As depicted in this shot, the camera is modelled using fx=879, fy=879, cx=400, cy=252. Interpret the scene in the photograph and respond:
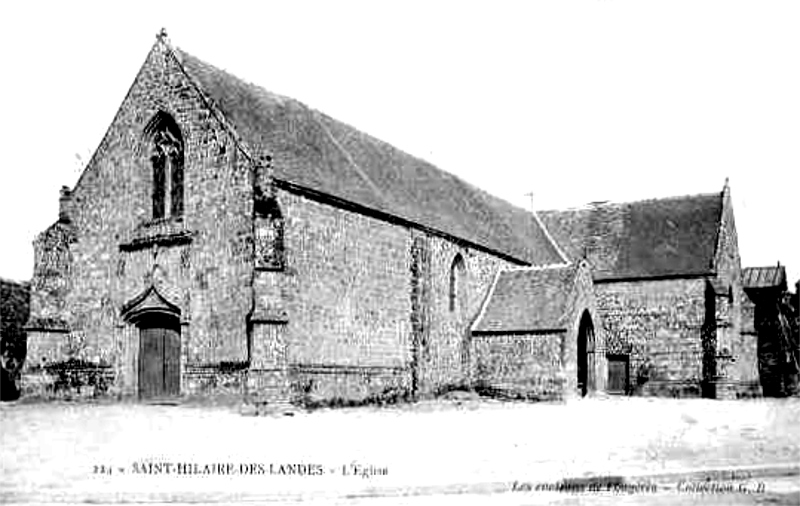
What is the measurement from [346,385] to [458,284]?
9585 mm

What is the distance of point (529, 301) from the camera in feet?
118

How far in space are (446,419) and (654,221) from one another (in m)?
26.6

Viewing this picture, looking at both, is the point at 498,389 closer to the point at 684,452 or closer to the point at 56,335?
the point at 56,335

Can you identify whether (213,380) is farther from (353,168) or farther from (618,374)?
(618,374)

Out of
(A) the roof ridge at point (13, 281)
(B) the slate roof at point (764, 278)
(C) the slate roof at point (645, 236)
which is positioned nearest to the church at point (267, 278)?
(C) the slate roof at point (645, 236)

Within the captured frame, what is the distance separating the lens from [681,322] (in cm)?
4122

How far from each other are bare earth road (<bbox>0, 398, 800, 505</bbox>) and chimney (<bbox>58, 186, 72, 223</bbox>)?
7.03m

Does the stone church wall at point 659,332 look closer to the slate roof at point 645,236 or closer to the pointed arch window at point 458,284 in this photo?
the slate roof at point 645,236

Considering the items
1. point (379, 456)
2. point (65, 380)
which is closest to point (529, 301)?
point (65, 380)

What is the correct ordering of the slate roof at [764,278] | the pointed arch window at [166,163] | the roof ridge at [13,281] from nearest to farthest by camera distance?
1. the pointed arch window at [166,163]
2. the roof ridge at [13,281]
3. the slate roof at [764,278]

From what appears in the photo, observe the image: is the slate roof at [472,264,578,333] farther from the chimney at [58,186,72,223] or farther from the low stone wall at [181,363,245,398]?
Result: the chimney at [58,186,72,223]

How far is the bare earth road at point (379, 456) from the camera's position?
10.8 meters

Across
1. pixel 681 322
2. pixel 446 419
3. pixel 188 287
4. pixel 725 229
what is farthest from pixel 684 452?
pixel 725 229

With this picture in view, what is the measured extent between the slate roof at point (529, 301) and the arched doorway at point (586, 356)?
206cm
